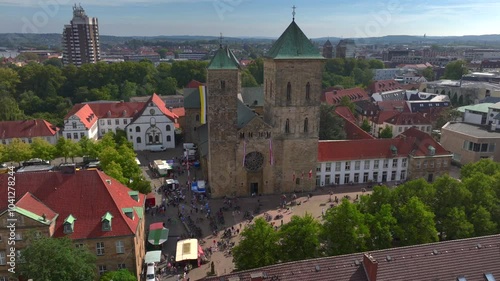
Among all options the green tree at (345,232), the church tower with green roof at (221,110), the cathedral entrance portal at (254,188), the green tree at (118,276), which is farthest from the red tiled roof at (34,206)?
the cathedral entrance portal at (254,188)

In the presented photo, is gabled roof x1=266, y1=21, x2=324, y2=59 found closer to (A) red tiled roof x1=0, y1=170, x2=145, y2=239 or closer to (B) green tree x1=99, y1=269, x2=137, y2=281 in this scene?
(A) red tiled roof x1=0, y1=170, x2=145, y2=239

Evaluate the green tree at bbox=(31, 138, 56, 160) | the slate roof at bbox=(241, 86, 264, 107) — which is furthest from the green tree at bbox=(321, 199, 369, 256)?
the slate roof at bbox=(241, 86, 264, 107)

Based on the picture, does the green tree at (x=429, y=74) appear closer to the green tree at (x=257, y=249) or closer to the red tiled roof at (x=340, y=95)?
the red tiled roof at (x=340, y=95)

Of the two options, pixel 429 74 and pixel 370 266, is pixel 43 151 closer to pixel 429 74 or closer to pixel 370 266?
pixel 370 266

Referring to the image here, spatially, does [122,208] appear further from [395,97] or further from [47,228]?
[395,97]

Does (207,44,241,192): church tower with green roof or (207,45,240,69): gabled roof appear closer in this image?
(207,45,240,69): gabled roof

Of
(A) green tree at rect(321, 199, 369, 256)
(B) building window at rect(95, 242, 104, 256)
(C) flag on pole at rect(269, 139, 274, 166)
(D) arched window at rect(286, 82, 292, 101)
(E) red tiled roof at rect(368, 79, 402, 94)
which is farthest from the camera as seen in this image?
(E) red tiled roof at rect(368, 79, 402, 94)

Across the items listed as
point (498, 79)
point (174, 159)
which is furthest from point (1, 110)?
point (498, 79)

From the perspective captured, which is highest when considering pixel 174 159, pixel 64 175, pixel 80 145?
pixel 64 175
